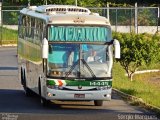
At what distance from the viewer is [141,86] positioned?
2886cm

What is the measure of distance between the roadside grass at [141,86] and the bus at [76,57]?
6.68ft

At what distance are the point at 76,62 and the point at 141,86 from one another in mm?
7880

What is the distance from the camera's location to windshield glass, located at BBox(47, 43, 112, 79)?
2141 cm

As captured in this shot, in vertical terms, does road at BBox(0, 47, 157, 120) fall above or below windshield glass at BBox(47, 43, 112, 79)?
below

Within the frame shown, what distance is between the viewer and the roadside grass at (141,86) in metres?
23.8

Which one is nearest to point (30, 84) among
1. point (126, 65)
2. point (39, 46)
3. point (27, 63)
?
point (27, 63)

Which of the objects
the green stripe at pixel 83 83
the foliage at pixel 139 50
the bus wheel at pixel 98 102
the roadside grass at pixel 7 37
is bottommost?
the roadside grass at pixel 7 37

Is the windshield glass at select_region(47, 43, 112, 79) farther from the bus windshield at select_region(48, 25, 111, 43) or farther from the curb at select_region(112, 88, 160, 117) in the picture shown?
the curb at select_region(112, 88, 160, 117)

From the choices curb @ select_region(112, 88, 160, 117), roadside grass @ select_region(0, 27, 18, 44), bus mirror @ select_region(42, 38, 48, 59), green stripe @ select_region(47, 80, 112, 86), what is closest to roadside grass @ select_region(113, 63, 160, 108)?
curb @ select_region(112, 88, 160, 117)

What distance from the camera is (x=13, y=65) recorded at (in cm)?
4041

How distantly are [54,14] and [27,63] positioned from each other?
389cm

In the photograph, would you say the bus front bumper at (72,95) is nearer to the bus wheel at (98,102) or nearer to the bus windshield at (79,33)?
the bus wheel at (98,102)

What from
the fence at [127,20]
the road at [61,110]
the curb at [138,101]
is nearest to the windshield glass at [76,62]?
the road at [61,110]

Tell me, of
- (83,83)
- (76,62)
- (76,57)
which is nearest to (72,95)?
Answer: (83,83)
